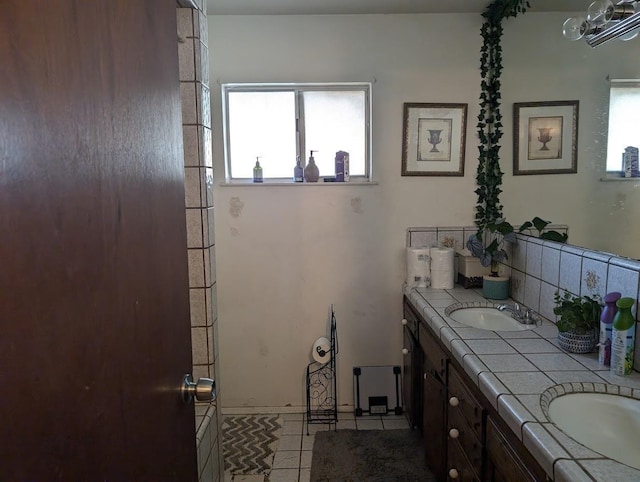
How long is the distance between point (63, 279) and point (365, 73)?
7.92 feet

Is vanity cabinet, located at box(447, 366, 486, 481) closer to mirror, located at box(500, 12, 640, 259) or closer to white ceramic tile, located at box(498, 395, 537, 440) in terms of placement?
white ceramic tile, located at box(498, 395, 537, 440)

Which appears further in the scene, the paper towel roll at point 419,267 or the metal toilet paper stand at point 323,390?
the metal toilet paper stand at point 323,390

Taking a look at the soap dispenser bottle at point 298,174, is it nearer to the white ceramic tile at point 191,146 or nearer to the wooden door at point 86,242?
the white ceramic tile at point 191,146

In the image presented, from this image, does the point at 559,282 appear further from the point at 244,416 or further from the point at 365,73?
the point at 244,416

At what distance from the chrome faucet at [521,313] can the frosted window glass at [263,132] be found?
4.94 feet

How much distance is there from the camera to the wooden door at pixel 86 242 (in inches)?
17.8

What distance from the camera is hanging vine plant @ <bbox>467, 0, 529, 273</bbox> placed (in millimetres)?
2463

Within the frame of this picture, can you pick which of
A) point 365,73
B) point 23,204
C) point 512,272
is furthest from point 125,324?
point 365,73

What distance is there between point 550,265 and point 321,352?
142 centimetres

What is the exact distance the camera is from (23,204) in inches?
18.2

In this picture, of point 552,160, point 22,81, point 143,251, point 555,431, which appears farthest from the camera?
point 552,160

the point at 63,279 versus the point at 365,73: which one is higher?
the point at 365,73

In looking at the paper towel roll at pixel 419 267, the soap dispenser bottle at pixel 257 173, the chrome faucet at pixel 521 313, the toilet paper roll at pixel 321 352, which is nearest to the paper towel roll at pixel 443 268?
the paper towel roll at pixel 419 267

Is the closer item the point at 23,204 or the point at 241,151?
the point at 23,204
